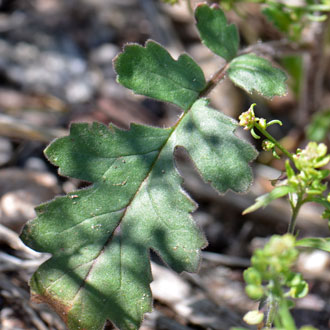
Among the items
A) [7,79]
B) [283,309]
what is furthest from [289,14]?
[7,79]

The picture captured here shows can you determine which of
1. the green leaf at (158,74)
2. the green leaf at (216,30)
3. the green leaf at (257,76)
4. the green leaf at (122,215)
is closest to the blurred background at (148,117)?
the green leaf at (216,30)

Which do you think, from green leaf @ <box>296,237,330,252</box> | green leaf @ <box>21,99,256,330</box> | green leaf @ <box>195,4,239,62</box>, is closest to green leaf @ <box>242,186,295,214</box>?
green leaf @ <box>296,237,330,252</box>

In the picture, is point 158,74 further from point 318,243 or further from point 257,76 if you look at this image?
point 318,243

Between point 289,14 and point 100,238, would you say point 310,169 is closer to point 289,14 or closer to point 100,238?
point 100,238

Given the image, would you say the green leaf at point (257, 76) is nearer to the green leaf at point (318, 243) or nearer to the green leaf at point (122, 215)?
the green leaf at point (122, 215)

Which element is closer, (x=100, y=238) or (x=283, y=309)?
(x=283, y=309)

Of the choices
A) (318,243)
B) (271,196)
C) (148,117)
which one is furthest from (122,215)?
(148,117)

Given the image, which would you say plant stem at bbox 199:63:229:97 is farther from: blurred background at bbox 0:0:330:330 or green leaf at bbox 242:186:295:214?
green leaf at bbox 242:186:295:214
